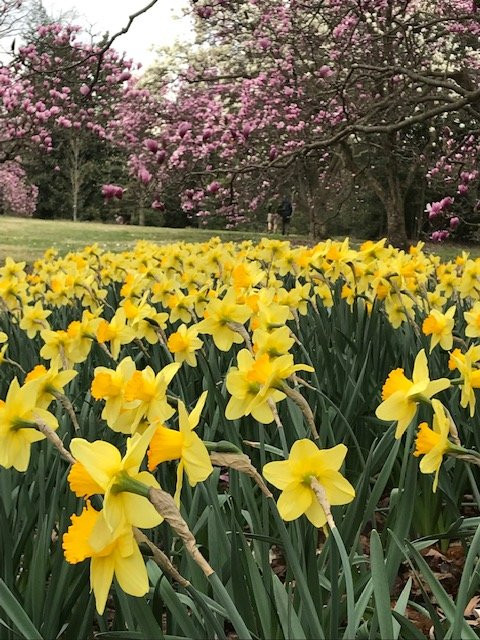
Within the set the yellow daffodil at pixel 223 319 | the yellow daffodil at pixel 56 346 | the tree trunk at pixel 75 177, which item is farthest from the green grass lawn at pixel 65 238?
the yellow daffodil at pixel 223 319

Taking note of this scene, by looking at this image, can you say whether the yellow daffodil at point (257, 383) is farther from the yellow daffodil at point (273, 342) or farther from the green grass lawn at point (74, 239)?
the green grass lawn at point (74, 239)

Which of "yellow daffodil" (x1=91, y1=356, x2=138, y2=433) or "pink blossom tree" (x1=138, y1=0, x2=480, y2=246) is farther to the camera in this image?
"pink blossom tree" (x1=138, y1=0, x2=480, y2=246)

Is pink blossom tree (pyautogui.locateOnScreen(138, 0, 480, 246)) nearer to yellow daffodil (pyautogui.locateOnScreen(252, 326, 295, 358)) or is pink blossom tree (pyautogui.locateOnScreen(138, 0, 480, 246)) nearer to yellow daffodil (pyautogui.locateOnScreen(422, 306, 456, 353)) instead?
yellow daffodil (pyautogui.locateOnScreen(422, 306, 456, 353))

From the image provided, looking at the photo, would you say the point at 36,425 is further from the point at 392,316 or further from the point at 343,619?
the point at 392,316

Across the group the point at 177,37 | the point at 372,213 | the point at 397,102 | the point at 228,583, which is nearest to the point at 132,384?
the point at 228,583

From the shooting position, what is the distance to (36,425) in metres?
1.07

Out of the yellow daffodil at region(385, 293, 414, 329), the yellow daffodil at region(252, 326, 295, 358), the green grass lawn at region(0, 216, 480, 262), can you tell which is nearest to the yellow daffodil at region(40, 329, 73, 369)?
the yellow daffodil at region(252, 326, 295, 358)

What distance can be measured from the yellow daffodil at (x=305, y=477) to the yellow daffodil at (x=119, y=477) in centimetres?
19

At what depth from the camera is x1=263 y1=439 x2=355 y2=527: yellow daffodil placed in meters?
0.90

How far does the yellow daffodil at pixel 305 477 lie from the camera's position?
0.90 m

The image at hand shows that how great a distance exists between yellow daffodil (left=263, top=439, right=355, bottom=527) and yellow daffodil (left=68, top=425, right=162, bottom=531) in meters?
0.19

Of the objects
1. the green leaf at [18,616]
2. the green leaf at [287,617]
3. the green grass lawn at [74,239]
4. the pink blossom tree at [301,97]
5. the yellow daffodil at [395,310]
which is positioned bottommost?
the green leaf at [18,616]

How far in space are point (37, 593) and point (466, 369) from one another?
0.84m

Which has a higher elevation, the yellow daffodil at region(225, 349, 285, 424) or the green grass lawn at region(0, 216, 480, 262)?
the green grass lawn at region(0, 216, 480, 262)
